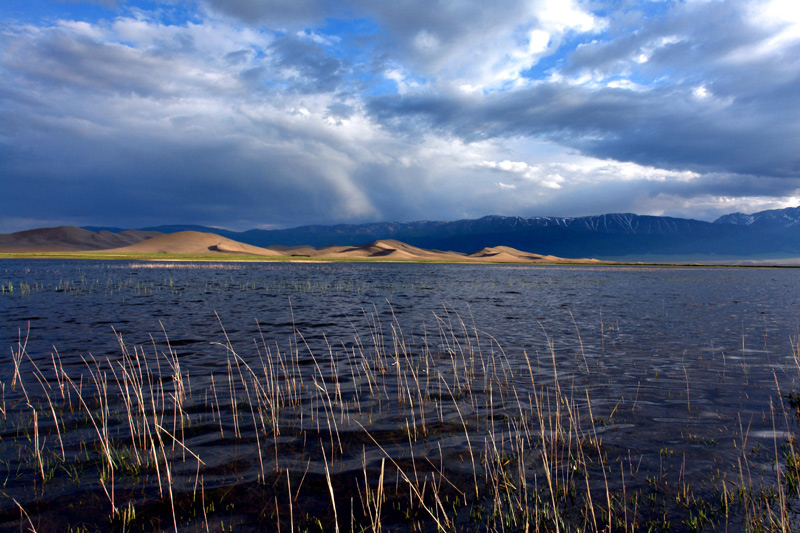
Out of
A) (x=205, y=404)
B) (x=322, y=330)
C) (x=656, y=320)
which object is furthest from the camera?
(x=656, y=320)

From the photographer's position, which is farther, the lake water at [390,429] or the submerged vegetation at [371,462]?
the lake water at [390,429]

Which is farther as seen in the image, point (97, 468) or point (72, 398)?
point (72, 398)

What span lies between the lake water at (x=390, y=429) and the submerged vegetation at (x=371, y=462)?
41 mm

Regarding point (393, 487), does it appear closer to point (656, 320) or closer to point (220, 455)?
point (220, 455)

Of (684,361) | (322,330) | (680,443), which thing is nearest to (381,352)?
(322,330)

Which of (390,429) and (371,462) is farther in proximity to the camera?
(390,429)

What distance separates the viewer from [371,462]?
6.89 meters

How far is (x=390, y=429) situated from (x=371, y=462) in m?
1.31

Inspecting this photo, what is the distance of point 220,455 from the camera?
22.9 feet

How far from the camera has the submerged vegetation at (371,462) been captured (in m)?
5.37

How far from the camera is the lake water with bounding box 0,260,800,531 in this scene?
18.3 ft

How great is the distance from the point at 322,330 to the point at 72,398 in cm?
1013

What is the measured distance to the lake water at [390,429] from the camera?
5577 millimetres

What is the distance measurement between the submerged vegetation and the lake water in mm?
41
